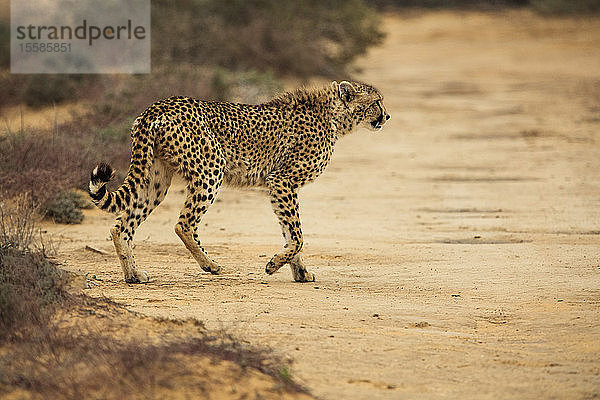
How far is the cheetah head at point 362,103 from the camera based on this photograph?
28.9ft

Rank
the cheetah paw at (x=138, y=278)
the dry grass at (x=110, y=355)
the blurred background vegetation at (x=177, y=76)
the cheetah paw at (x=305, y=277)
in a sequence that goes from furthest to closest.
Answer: the blurred background vegetation at (x=177, y=76) < the cheetah paw at (x=305, y=277) < the cheetah paw at (x=138, y=278) < the dry grass at (x=110, y=355)

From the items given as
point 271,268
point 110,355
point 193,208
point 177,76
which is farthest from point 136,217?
point 177,76

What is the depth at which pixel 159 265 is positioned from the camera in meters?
8.39

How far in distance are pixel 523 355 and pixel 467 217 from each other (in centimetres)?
540

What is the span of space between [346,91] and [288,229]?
1.64 metres

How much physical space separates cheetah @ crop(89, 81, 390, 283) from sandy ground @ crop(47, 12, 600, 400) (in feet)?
1.34

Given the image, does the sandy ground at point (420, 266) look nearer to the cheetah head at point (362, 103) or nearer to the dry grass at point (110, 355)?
the dry grass at point (110, 355)

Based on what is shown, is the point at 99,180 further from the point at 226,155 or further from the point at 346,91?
the point at 346,91

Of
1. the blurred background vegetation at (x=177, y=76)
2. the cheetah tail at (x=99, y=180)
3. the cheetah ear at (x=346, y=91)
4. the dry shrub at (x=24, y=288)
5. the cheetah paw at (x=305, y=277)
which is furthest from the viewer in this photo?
the blurred background vegetation at (x=177, y=76)

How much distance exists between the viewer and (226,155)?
7.96 metres

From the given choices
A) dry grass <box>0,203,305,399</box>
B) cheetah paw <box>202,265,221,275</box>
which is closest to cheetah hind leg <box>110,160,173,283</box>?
cheetah paw <box>202,265,221,275</box>

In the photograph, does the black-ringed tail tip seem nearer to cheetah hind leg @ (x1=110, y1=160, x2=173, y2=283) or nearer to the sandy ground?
cheetah hind leg @ (x1=110, y1=160, x2=173, y2=283)

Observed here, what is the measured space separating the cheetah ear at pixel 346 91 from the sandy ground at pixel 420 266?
148 centimetres

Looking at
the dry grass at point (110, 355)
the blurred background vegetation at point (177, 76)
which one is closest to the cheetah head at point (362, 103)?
the blurred background vegetation at point (177, 76)
